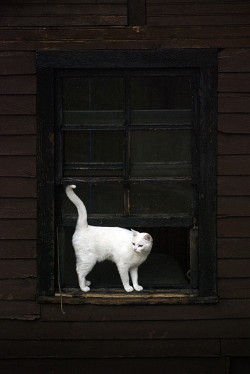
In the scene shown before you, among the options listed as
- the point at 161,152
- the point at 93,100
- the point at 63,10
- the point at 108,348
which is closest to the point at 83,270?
the point at 108,348

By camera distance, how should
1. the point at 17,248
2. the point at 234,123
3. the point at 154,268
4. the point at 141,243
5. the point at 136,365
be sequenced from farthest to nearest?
1. the point at 154,268
2. the point at 136,365
3. the point at 17,248
4. the point at 234,123
5. the point at 141,243

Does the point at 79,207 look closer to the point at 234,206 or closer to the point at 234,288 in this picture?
→ the point at 234,206

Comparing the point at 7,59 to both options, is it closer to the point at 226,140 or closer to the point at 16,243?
the point at 16,243

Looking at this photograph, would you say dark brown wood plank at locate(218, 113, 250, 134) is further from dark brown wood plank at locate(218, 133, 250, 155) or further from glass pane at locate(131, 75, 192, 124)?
glass pane at locate(131, 75, 192, 124)

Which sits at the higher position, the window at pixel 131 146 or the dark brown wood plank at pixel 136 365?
the window at pixel 131 146

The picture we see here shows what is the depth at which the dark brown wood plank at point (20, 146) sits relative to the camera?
510cm

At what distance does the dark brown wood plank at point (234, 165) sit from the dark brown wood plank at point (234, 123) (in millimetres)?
201

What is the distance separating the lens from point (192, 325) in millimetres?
5203

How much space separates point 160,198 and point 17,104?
1.35 metres

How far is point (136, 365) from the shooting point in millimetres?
5281

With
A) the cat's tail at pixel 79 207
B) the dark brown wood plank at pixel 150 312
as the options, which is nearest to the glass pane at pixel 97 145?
the cat's tail at pixel 79 207

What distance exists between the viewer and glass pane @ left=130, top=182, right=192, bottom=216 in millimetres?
5199

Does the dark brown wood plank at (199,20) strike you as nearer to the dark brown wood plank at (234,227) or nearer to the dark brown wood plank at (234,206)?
the dark brown wood plank at (234,206)

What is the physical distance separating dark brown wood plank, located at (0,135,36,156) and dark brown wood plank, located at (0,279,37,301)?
3.34 ft
